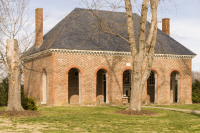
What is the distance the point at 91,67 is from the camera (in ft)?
91.0

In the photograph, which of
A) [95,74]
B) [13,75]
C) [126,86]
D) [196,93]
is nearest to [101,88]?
[126,86]

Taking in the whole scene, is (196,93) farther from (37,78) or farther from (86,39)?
(37,78)

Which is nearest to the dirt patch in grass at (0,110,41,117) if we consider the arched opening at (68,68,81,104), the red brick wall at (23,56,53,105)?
the red brick wall at (23,56,53,105)

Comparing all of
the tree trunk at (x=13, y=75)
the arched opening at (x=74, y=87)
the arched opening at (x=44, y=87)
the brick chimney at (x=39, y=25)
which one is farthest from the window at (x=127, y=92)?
the tree trunk at (x=13, y=75)

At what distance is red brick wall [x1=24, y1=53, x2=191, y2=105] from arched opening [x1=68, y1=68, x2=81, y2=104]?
25cm

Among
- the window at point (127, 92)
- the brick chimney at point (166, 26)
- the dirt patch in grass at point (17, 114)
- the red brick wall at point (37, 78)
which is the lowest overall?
the dirt patch in grass at point (17, 114)

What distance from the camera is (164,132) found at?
12117mm

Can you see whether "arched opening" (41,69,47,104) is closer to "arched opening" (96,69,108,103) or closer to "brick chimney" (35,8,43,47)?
"brick chimney" (35,8,43,47)

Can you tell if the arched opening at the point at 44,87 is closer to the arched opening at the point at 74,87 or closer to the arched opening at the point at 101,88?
the arched opening at the point at 74,87

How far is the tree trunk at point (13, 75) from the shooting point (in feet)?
57.5

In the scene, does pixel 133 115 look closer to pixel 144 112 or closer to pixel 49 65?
pixel 144 112

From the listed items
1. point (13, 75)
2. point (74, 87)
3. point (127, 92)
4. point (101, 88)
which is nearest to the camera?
point (13, 75)

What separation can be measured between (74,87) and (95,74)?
3158mm

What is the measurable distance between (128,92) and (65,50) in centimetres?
968
